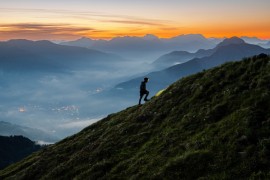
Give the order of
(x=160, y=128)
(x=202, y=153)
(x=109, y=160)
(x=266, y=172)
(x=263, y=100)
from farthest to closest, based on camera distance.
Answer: (x=160, y=128)
(x=109, y=160)
(x=263, y=100)
(x=202, y=153)
(x=266, y=172)

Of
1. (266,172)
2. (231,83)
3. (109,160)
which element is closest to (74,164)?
(109,160)

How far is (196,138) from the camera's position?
22.2 meters

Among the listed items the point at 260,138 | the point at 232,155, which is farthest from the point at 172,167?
the point at 260,138

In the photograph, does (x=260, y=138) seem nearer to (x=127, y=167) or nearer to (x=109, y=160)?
(x=127, y=167)

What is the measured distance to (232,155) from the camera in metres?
18.2

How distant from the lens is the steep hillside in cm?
1817

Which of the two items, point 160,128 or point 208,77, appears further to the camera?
point 208,77

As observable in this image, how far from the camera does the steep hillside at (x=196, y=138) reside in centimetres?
1817

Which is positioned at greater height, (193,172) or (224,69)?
(224,69)

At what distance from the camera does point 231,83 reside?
28312 millimetres

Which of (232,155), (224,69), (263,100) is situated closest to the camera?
(232,155)

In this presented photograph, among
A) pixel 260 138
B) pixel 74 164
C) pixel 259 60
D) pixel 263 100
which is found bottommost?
pixel 74 164

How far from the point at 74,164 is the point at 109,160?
185 inches

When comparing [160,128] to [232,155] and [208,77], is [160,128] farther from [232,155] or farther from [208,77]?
[232,155]
